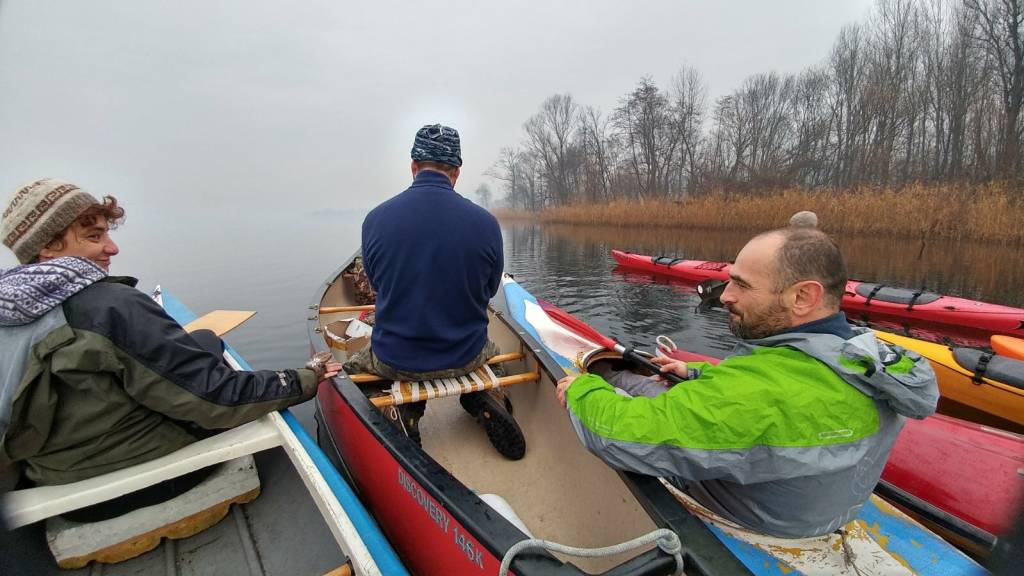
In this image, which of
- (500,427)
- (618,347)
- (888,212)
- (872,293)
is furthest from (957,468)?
(888,212)

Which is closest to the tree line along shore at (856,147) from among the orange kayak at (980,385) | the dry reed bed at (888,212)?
the dry reed bed at (888,212)

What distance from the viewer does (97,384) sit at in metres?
1.59

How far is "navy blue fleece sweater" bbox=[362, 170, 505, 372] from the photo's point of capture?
2414 millimetres

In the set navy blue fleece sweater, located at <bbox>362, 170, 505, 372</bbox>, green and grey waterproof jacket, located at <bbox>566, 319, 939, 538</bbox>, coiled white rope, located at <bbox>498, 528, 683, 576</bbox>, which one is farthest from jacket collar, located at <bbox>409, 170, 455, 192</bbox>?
coiled white rope, located at <bbox>498, 528, 683, 576</bbox>

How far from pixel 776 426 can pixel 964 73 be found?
112 ft

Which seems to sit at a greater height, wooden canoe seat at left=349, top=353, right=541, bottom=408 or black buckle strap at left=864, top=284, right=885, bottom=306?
wooden canoe seat at left=349, top=353, right=541, bottom=408

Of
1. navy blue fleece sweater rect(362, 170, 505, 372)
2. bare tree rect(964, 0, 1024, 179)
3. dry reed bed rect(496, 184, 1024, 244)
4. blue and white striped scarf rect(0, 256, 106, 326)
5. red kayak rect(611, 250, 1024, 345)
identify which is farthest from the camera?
bare tree rect(964, 0, 1024, 179)

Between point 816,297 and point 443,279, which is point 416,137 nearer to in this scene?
point 443,279

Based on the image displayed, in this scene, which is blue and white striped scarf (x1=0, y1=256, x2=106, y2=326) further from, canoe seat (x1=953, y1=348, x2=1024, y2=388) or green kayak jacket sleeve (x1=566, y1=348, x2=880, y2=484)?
canoe seat (x1=953, y1=348, x2=1024, y2=388)

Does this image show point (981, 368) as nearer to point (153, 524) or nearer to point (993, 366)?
point (993, 366)

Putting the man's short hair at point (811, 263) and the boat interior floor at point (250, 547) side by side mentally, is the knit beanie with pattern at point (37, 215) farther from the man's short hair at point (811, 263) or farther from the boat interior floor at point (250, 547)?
the man's short hair at point (811, 263)

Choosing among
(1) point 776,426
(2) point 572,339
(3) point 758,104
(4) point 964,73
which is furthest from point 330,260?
(3) point 758,104

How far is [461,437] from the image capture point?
345cm

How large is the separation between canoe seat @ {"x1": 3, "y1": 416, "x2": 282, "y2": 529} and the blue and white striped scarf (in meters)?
0.60
